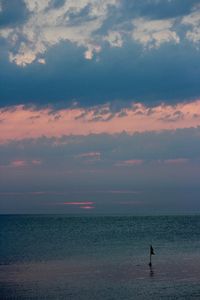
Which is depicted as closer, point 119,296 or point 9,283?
point 119,296

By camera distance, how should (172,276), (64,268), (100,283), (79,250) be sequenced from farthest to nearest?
(79,250) < (64,268) < (172,276) < (100,283)

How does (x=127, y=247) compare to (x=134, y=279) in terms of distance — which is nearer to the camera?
(x=134, y=279)

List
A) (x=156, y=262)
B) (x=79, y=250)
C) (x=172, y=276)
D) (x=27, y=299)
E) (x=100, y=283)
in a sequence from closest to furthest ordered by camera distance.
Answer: (x=27, y=299), (x=100, y=283), (x=172, y=276), (x=156, y=262), (x=79, y=250)

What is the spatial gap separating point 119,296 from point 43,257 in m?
34.1

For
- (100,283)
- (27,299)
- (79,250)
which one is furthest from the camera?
(79,250)

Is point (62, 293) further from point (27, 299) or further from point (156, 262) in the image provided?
point (156, 262)

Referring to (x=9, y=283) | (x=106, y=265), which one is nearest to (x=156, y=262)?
(x=106, y=265)

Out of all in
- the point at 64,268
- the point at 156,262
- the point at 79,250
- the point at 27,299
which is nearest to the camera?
the point at 27,299

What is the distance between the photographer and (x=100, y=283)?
53.4 meters

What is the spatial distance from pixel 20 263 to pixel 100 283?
2172cm

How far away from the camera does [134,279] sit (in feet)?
183

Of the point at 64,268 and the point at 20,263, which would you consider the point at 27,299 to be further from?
the point at 20,263

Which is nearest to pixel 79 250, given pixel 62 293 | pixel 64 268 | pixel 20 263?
pixel 20 263

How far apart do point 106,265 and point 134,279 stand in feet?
38.2
